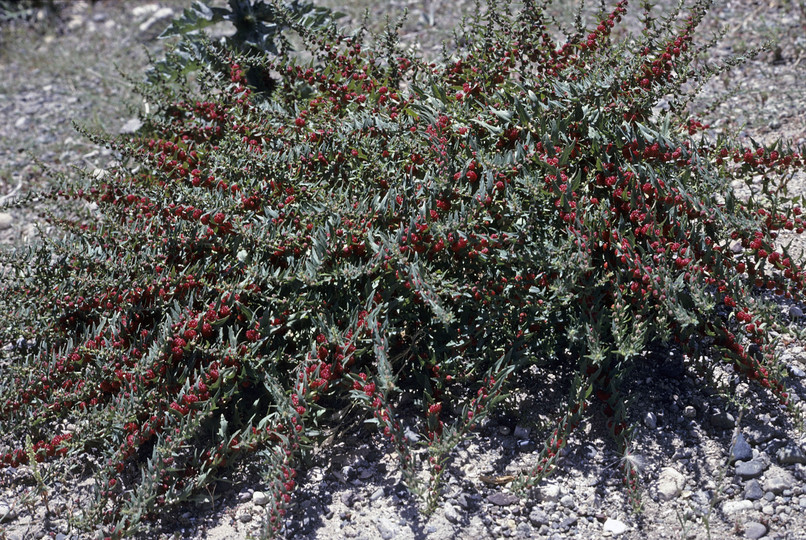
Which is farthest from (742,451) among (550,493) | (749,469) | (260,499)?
(260,499)

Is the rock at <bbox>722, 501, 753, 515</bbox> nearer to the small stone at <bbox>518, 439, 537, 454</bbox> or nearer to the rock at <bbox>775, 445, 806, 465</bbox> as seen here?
the rock at <bbox>775, 445, 806, 465</bbox>

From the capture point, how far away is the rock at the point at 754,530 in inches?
91.4

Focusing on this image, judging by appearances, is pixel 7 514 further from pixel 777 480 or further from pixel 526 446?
pixel 777 480

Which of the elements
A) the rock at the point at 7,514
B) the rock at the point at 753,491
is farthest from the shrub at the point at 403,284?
the rock at the point at 753,491

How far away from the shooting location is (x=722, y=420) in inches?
105

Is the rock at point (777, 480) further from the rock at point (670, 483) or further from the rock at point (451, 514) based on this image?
the rock at point (451, 514)

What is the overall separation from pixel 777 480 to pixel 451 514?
3.67ft

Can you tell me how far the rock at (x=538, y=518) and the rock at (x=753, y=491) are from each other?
2.22ft

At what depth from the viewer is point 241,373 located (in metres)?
2.60

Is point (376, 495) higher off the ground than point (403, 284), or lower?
lower

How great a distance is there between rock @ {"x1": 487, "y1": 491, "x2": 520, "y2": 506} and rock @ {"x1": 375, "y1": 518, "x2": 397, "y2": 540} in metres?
0.35

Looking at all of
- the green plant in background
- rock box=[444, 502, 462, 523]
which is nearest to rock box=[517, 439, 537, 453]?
rock box=[444, 502, 462, 523]

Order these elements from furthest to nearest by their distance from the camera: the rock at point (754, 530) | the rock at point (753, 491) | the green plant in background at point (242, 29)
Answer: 1. the green plant in background at point (242, 29)
2. the rock at point (753, 491)
3. the rock at point (754, 530)

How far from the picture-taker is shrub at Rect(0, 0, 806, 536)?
248 cm
